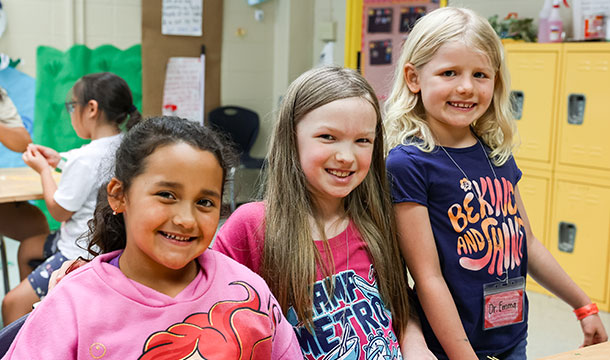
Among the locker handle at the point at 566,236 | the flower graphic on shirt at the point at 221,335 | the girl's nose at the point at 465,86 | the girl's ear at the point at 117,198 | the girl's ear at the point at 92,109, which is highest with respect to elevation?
the girl's nose at the point at 465,86

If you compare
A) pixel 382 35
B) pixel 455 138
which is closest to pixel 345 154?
pixel 455 138

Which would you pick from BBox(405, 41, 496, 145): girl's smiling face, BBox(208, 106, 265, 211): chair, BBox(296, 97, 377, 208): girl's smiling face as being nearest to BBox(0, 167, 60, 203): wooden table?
BBox(296, 97, 377, 208): girl's smiling face

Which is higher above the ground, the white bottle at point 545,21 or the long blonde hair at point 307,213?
the white bottle at point 545,21

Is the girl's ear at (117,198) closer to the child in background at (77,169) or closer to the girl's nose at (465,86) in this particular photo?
the girl's nose at (465,86)

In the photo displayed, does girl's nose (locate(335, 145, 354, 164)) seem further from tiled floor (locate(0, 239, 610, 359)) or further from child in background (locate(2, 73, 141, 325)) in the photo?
tiled floor (locate(0, 239, 610, 359))

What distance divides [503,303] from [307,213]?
517 mm

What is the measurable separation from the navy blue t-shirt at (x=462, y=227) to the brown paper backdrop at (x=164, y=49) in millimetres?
4244

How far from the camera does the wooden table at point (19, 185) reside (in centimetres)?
275

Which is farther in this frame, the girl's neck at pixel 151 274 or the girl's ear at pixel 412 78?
the girl's ear at pixel 412 78

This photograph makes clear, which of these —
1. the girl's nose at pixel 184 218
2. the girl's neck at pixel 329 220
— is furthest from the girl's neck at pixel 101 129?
the girl's nose at pixel 184 218

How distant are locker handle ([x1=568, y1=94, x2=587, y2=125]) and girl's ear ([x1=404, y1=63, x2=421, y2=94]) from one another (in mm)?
2545

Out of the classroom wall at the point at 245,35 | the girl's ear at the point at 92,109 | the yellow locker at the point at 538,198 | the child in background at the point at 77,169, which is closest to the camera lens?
the child in background at the point at 77,169

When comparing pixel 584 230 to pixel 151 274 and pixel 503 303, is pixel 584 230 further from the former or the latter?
pixel 151 274

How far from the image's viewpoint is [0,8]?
4707 millimetres
